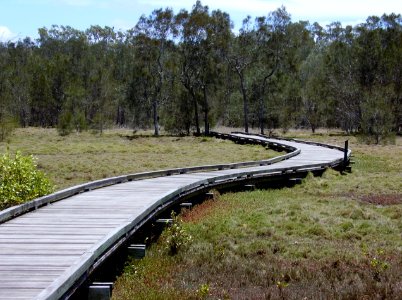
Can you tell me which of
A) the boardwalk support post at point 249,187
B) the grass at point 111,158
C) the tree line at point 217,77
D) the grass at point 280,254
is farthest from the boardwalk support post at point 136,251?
the tree line at point 217,77

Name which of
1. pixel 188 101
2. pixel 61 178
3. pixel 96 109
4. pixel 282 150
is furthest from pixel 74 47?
pixel 61 178

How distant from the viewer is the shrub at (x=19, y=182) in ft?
44.3

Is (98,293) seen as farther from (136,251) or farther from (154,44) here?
(154,44)

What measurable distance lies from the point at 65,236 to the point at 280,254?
439 centimetres

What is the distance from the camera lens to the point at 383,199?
1886cm

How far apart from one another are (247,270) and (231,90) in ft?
265

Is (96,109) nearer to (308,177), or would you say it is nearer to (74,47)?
(74,47)

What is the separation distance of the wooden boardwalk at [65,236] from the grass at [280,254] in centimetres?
89

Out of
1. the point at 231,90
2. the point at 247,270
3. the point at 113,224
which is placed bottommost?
the point at 247,270

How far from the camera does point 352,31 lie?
74375 mm

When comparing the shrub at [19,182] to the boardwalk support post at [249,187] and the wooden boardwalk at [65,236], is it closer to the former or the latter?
the wooden boardwalk at [65,236]

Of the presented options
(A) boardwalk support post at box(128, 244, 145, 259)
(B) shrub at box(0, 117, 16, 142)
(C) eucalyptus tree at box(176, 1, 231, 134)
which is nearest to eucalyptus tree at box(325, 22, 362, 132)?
(C) eucalyptus tree at box(176, 1, 231, 134)

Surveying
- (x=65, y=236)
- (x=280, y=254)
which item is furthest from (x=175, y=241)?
(x=65, y=236)

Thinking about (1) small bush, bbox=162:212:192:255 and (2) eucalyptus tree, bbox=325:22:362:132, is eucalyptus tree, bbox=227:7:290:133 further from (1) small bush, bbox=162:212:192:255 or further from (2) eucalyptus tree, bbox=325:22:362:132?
(1) small bush, bbox=162:212:192:255
